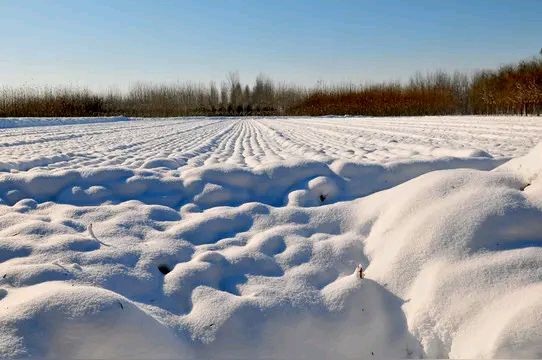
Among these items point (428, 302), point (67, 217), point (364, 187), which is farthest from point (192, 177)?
point (428, 302)

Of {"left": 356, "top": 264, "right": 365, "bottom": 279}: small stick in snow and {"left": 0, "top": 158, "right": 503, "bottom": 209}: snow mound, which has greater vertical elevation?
{"left": 0, "top": 158, "right": 503, "bottom": 209}: snow mound

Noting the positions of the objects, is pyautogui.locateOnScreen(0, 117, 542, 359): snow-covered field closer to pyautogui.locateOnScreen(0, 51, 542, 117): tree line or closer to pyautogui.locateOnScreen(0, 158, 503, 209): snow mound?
pyautogui.locateOnScreen(0, 158, 503, 209): snow mound

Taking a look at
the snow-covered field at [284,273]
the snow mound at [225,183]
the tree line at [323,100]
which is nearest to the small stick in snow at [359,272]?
the snow-covered field at [284,273]

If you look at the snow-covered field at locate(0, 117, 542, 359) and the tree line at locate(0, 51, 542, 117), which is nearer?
the snow-covered field at locate(0, 117, 542, 359)

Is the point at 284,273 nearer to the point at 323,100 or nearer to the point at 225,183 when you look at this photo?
the point at 225,183

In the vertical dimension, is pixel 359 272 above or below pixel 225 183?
below

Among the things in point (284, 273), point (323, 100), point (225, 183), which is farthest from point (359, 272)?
point (323, 100)

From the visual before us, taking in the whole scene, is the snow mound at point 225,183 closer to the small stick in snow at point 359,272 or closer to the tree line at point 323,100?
the small stick in snow at point 359,272

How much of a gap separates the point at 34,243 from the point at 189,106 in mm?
38645

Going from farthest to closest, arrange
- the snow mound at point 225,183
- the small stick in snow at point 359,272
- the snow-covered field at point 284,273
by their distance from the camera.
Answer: the snow mound at point 225,183
the small stick in snow at point 359,272
the snow-covered field at point 284,273

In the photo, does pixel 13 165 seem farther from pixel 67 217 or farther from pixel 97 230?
pixel 97 230

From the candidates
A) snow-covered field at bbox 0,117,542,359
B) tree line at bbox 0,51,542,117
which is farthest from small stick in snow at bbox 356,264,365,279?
tree line at bbox 0,51,542,117

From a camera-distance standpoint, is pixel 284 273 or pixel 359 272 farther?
pixel 284 273

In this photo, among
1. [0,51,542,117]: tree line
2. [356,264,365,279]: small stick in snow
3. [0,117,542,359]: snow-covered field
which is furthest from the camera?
[0,51,542,117]: tree line
